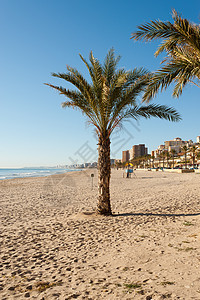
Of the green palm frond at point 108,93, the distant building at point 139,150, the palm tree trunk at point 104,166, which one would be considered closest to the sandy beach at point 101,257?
the palm tree trunk at point 104,166

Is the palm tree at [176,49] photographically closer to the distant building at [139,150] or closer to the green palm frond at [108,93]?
the green palm frond at [108,93]

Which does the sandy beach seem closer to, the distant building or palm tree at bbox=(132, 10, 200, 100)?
palm tree at bbox=(132, 10, 200, 100)

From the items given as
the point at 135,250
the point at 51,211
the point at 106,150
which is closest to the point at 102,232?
the point at 135,250

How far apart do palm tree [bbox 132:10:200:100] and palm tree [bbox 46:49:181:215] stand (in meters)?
1.27

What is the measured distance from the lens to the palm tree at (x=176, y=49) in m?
5.62

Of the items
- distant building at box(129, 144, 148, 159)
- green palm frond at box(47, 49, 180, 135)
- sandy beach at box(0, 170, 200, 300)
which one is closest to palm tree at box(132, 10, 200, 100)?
green palm frond at box(47, 49, 180, 135)

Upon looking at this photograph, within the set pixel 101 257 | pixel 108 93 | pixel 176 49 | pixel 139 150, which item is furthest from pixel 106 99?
pixel 139 150

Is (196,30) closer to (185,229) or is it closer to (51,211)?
(185,229)

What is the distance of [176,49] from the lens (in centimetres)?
655

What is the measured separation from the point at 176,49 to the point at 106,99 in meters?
3.01

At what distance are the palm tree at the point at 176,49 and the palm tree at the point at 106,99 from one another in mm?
1266

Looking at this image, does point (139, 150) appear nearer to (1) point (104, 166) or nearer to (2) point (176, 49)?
(1) point (104, 166)

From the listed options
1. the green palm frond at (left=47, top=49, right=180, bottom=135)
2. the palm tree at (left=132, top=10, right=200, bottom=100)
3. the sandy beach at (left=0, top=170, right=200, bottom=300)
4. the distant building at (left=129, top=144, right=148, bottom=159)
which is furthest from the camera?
the distant building at (left=129, top=144, right=148, bottom=159)

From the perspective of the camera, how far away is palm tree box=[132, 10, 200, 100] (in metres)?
5.62
